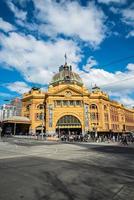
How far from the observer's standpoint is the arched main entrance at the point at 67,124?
63.0m

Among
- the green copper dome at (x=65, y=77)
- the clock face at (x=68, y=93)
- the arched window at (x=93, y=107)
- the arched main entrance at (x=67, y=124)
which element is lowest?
the arched main entrance at (x=67, y=124)

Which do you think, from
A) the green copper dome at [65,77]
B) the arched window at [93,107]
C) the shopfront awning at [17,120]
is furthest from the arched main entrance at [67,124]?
the green copper dome at [65,77]

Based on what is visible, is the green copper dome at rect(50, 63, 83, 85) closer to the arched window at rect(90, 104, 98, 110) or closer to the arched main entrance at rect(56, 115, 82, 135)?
the arched window at rect(90, 104, 98, 110)

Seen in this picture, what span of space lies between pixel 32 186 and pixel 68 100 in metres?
57.5

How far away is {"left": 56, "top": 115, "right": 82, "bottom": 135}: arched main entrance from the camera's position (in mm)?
63028

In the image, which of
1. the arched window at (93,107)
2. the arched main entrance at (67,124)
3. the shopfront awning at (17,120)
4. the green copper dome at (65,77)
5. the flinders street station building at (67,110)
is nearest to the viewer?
the shopfront awning at (17,120)

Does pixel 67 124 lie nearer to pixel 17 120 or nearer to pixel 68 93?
pixel 68 93

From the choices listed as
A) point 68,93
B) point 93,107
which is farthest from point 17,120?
point 93,107

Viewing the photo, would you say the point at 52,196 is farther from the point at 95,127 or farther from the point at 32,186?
the point at 95,127

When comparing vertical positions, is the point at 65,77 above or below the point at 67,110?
above

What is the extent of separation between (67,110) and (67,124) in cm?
441

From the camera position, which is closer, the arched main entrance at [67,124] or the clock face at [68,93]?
the arched main entrance at [67,124]

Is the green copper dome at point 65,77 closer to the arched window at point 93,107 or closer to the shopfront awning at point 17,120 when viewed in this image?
the arched window at point 93,107

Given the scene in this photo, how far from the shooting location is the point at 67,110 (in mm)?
63812
